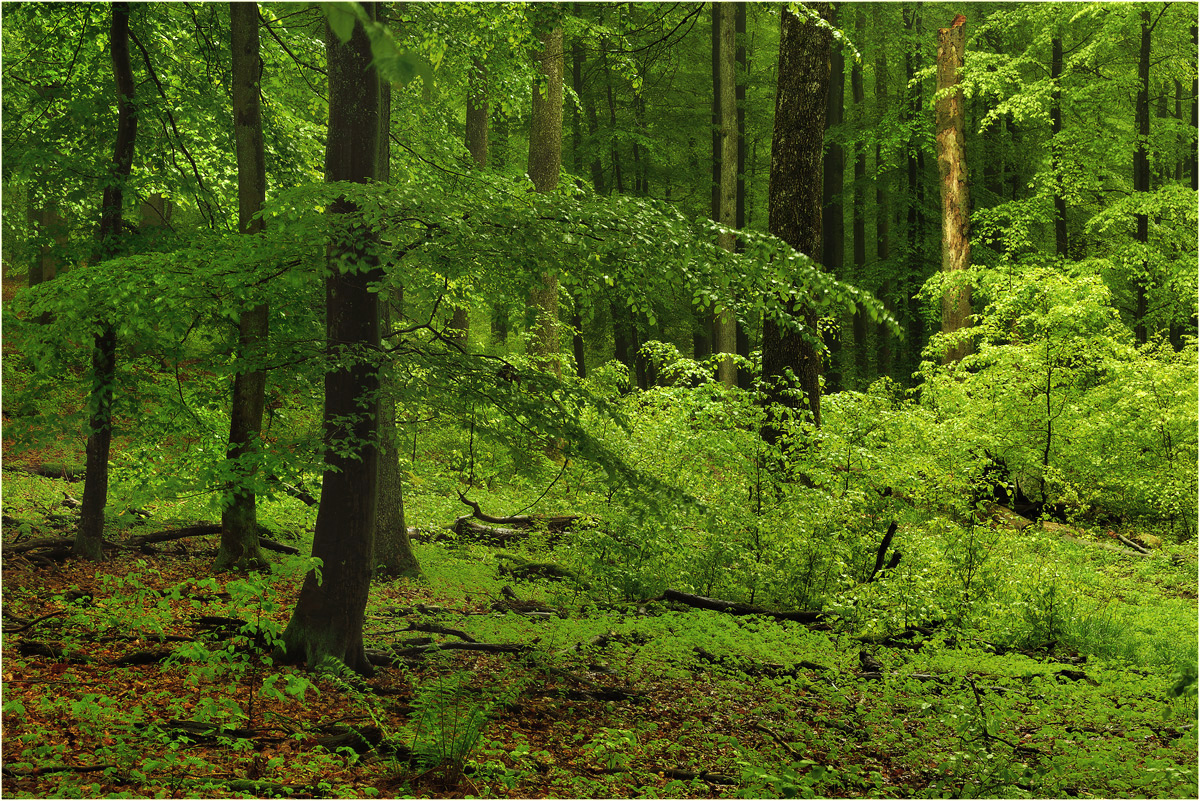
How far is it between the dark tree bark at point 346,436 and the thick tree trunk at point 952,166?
48.2 feet

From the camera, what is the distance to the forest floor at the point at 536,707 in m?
4.32

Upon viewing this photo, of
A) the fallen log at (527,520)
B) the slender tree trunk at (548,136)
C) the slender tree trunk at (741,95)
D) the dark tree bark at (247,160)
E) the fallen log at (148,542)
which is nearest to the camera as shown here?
the dark tree bark at (247,160)

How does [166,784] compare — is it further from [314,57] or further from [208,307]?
[314,57]

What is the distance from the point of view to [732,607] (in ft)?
26.3

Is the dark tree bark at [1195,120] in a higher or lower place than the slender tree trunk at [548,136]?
higher

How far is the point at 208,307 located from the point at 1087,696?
6916 mm

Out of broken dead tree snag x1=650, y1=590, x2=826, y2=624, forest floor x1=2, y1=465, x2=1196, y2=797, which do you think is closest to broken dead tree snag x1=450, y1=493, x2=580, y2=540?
broken dead tree snag x1=650, y1=590, x2=826, y2=624

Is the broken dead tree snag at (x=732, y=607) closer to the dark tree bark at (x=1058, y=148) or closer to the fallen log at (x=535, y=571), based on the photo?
the fallen log at (x=535, y=571)

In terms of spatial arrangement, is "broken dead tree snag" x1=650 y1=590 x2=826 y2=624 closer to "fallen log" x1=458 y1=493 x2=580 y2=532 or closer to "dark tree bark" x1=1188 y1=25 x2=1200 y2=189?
"fallen log" x1=458 y1=493 x2=580 y2=532

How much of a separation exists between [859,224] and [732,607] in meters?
19.0

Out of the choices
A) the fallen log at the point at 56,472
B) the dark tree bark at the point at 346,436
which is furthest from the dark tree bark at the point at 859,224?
the dark tree bark at the point at 346,436

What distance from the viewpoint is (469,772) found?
173 inches

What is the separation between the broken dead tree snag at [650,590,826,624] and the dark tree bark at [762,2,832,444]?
1874 mm

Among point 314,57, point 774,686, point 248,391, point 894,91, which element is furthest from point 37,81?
point 894,91
